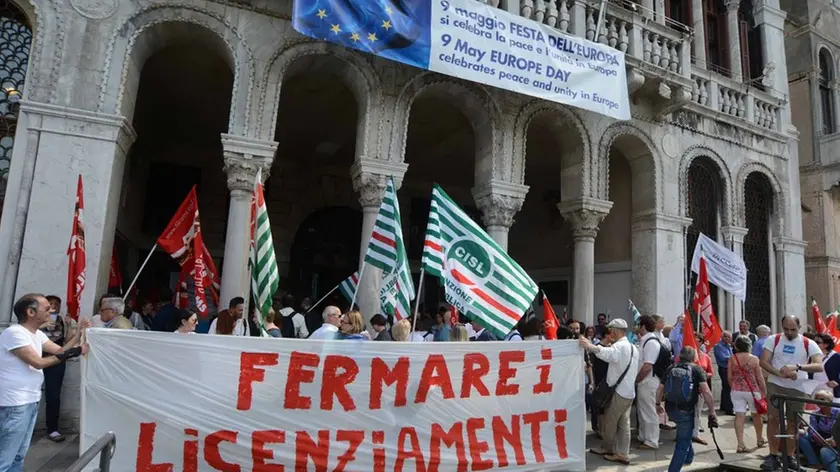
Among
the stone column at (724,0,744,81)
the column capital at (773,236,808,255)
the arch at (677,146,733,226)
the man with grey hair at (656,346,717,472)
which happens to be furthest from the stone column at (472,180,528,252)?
the stone column at (724,0,744,81)

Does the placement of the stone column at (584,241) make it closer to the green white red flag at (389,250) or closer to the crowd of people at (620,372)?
the crowd of people at (620,372)

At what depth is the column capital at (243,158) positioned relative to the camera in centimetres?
824

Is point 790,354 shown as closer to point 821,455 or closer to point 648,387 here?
point 821,455

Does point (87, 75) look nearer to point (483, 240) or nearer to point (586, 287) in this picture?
point (483, 240)

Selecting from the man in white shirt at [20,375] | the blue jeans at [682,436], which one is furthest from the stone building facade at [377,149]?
the blue jeans at [682,436]

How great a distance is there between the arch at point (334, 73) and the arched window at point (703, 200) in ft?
27.1

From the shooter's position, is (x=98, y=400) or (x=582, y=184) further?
(x=582, y=184)

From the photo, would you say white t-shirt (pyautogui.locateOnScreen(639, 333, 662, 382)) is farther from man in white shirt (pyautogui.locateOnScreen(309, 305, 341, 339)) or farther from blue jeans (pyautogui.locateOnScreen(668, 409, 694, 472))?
man in white shirt (pyautogui.locateOnScreen(309, 305, 341, 339))

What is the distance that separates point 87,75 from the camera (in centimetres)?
764

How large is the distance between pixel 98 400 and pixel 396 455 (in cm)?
258

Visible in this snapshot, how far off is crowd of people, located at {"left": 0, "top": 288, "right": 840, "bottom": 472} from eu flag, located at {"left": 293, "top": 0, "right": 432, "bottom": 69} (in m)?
4.09

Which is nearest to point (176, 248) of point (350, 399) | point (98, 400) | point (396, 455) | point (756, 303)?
point (98, 400)

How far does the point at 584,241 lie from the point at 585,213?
2.16ft

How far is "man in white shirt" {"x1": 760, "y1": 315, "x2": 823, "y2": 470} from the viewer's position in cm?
643
